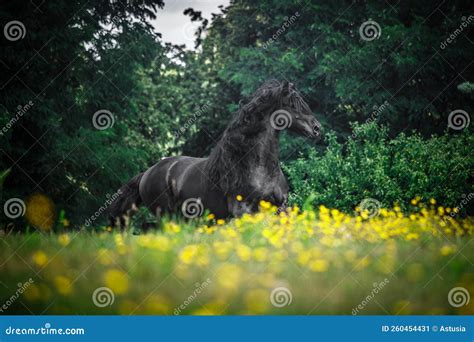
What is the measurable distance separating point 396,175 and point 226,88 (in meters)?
11.6

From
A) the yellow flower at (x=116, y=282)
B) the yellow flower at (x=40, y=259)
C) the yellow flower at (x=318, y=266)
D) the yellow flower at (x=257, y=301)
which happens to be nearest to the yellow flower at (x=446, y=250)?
the yellow flower at (x=318, y=266)

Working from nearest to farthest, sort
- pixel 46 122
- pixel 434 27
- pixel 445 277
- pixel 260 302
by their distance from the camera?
1. pixel 260 302
2. pixel 445 277
3. pixel 46 122
4. pixel 434 27

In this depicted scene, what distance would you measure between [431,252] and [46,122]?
310 inches

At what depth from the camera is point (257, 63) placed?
62.4 ft

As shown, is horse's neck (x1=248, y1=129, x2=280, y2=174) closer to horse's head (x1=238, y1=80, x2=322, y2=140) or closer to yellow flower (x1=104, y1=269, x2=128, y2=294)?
horse's head (x1=238, y1=80, x2=322, y2=140)

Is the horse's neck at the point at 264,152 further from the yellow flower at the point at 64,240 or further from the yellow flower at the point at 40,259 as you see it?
the yellow flower at the point at 40,259

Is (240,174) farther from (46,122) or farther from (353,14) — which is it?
(353,14)

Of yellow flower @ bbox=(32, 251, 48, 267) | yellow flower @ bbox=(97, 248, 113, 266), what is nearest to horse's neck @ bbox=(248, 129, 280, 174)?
yellow flower @ bbox=(97, 248, 113, 266)

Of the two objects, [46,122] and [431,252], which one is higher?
[431,252]

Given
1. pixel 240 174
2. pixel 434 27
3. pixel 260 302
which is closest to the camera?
pixel 260 302

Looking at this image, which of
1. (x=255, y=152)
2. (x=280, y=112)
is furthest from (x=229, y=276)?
(x=280, y=112)

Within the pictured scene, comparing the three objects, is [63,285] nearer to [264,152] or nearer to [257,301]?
[257,301]

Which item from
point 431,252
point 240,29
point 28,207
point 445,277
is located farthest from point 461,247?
point 240,29

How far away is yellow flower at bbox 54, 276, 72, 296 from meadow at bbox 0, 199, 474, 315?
0.03 ft
